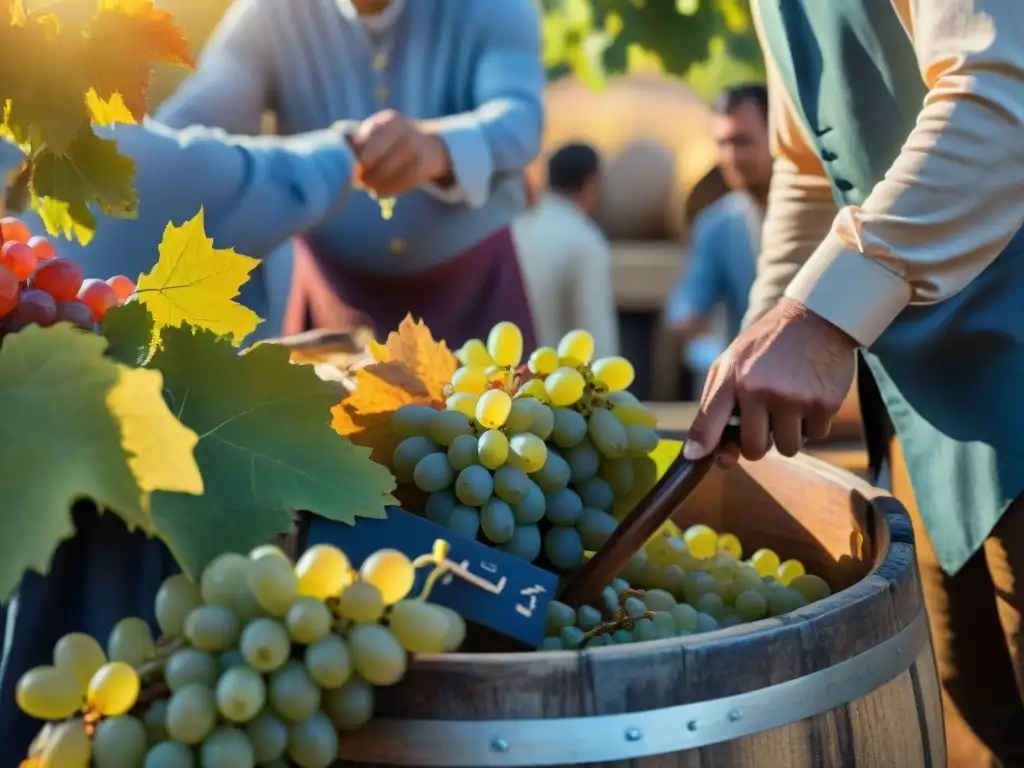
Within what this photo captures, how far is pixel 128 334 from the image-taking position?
0.76 m

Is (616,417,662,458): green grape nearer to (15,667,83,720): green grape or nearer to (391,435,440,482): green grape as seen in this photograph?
(391,435,440,482): green grape

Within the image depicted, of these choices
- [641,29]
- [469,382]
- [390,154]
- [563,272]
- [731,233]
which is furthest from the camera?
[731,233]

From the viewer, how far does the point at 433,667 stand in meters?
0.66

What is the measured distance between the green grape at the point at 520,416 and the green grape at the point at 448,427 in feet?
0.11

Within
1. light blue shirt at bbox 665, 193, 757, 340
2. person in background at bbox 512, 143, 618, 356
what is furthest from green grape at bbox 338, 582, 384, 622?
light blue shirt at bbox 665, 193, 757, 340

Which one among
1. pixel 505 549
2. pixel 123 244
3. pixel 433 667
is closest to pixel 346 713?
pixel 433 667

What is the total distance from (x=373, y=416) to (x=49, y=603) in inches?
11.2

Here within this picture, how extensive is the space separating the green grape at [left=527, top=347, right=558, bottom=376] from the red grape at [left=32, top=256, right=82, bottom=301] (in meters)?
0.39

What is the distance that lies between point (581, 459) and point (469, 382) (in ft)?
0.38

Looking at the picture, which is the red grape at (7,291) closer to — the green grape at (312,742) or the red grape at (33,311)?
the red grape at (33,311)

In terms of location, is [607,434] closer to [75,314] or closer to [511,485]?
[511,485]

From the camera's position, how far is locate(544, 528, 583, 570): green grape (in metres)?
0.90

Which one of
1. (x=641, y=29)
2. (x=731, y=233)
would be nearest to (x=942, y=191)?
(x=641, y=29)

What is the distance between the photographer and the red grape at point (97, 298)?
0.83 metres
